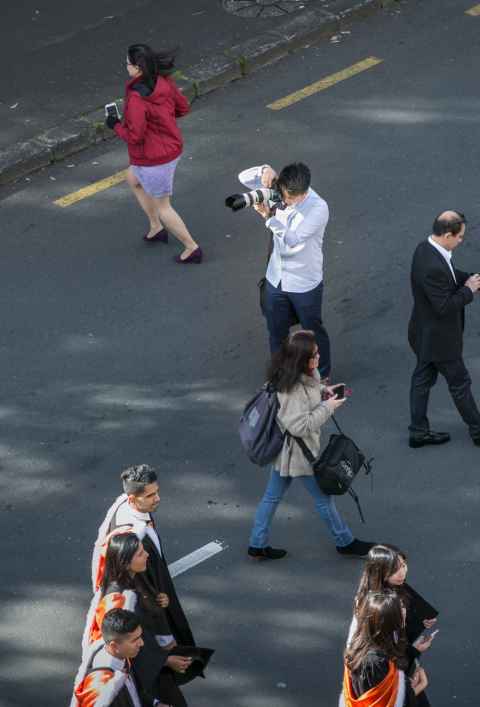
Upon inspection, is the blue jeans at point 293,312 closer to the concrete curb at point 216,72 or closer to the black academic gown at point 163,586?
the black academic gown at point 163,586

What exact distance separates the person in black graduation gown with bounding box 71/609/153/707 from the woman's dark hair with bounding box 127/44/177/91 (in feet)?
17.1

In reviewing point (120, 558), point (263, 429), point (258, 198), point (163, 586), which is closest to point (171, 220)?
point (258, 198)

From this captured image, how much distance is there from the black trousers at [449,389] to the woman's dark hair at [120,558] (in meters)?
2.89

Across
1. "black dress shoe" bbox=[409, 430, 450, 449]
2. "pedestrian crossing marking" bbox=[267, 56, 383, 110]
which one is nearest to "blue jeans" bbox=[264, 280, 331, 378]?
"black dress shoe" bbox=[409, 430, 450, 449]

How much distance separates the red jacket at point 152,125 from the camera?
10477 mm

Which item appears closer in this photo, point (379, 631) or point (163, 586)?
point (379, 631)

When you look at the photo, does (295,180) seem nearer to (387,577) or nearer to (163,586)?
(163,586)

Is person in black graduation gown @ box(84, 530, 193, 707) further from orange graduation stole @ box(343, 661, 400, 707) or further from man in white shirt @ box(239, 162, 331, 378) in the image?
man in white shirt @ box(239, 162, 331, 378)

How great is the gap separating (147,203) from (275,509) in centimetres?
358

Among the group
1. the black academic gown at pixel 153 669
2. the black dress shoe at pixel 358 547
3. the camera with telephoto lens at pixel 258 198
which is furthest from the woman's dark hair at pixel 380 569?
the camera with telephoto lens at pixel 258 198

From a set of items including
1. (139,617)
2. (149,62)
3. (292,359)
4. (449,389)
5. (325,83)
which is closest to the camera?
(139,617)

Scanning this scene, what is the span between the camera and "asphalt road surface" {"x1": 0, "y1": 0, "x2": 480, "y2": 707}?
8055mm

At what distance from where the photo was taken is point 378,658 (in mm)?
6207

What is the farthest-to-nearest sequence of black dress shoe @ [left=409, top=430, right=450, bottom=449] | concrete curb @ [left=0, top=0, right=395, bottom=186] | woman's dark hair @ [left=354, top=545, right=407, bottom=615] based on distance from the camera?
1. concrete curb @ [left=0, top=0, right=395, bottom=186]
2. black dress shoe @ [left=409, top=430, right=450, bottom=449]
3. woman's dark hair @ [left=354, top=545, right=407, bottom=615]
